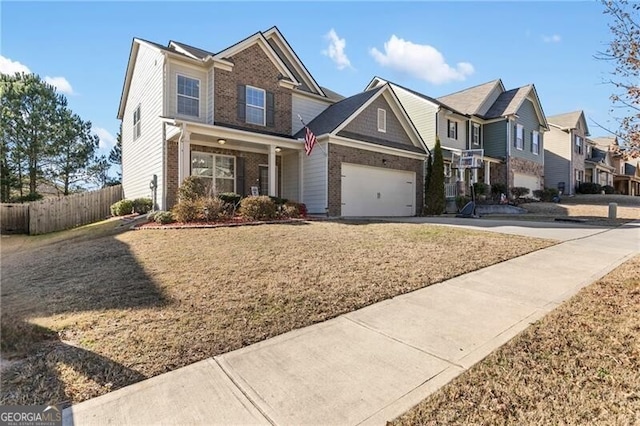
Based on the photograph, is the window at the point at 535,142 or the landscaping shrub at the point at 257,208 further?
the window at the point at 535,142

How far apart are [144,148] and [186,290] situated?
12.9 m

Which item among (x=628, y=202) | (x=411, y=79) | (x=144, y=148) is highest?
(x=411, y=79)

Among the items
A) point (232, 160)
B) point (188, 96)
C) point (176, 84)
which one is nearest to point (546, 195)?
point (232, 160)

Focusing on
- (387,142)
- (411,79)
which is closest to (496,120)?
(411,79)

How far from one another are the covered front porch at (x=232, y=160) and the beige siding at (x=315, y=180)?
383 mm

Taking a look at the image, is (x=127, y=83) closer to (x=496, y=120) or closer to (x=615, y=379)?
(x=615, y=379)

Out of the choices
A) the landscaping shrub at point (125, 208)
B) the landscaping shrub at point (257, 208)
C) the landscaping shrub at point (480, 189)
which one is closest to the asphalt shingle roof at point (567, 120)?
the landscaping shrub at point (480, 189)

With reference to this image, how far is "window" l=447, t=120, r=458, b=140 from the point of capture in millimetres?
22781

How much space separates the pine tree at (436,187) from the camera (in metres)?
18.0

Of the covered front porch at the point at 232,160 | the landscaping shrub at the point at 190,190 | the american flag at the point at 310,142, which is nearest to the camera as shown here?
the landscaping shrub at the point at 190,190

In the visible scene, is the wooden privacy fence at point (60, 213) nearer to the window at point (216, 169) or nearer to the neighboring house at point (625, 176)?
the window at point (216, 169)

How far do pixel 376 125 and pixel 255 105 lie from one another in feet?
19.3

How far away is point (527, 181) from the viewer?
26.9 m

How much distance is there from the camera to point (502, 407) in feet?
8.05
